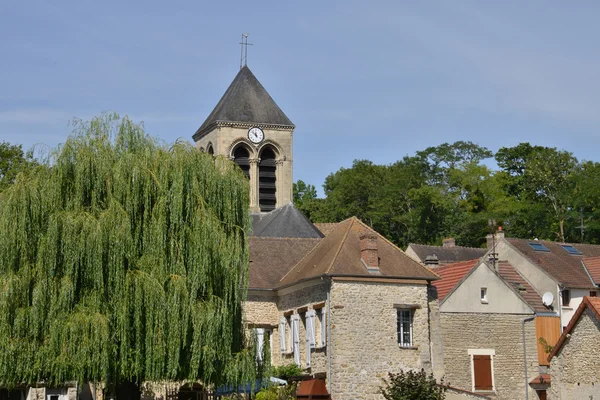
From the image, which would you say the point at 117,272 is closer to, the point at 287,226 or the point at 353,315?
the point at 353,315

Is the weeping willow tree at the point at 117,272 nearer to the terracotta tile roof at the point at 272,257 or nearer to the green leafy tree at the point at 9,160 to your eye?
the terracotta tile roof at the point at 272,257

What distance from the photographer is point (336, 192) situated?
61438 millimetres

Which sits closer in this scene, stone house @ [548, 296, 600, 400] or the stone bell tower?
stone house @ [548, 296, 600, 400]

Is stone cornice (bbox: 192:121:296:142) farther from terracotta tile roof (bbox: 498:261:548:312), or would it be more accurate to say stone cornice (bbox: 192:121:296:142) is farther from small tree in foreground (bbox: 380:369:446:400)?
small tree in foreground (bbox: 380:369:446:400)

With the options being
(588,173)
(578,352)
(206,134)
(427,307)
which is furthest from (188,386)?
(588,173)

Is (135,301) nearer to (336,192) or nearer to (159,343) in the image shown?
(159,343)

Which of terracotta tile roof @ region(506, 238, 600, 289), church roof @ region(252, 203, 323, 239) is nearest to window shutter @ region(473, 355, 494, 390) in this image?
terracotta tile roof @ region(506, 238, 600, 289)

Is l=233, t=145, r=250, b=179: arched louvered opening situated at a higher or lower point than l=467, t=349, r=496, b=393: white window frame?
higher

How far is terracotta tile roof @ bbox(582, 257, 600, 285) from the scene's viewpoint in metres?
36.0

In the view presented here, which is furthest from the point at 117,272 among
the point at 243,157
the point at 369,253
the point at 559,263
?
the point at 243,157

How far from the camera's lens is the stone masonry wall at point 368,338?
2564cm

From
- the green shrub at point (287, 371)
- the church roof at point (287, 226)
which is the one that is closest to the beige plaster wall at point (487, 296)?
the green shrub at point (287, 371)

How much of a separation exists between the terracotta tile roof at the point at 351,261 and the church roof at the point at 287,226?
31.0ft

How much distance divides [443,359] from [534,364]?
2.90 metres
